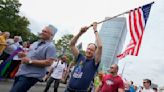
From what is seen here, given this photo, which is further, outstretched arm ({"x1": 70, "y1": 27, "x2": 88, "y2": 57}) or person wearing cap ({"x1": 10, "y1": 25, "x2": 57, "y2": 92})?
outstretched arm ({"x1": 70, "y1": 27, "x2": 88, "y2": 57})

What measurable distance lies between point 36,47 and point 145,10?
14.0 feet

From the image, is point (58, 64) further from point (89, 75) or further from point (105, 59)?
point (105, 59)

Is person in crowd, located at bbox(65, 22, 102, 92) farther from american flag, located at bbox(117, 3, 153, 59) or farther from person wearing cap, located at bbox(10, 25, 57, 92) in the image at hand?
american flag, located at bbox(117, 3, 153, 59)

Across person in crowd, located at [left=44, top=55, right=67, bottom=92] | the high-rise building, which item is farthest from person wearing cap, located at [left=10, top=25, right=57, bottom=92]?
the high-rise building

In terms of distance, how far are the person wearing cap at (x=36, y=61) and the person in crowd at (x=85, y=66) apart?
0.54m

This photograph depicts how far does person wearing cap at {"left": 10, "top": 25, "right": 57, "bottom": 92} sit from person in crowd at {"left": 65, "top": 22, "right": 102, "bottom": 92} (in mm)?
545

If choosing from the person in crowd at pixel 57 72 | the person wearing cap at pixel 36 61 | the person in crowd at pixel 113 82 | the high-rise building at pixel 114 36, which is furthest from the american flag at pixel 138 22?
the high-rise building at pixel 114 36

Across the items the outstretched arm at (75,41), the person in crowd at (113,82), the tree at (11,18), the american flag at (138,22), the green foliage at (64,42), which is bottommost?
the person in crowd at (113,82)

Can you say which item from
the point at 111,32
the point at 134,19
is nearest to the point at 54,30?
the point at 134,19

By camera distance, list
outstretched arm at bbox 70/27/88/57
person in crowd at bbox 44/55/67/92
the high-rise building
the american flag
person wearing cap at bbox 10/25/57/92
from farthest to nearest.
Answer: the high-rise building → person in crowd at bbox 44/55/67/92 → the american flag → outstretched arm at bbox 70/27/88/57 → person wearing cap at bbox 10/25/57/92

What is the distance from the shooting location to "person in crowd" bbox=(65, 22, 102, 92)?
20.6 feet

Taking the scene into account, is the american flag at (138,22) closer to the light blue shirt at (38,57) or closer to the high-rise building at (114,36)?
the light blue shirt at (38,57)

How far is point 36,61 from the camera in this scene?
596 centimetres

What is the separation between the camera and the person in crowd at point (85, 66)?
20.6 feet
